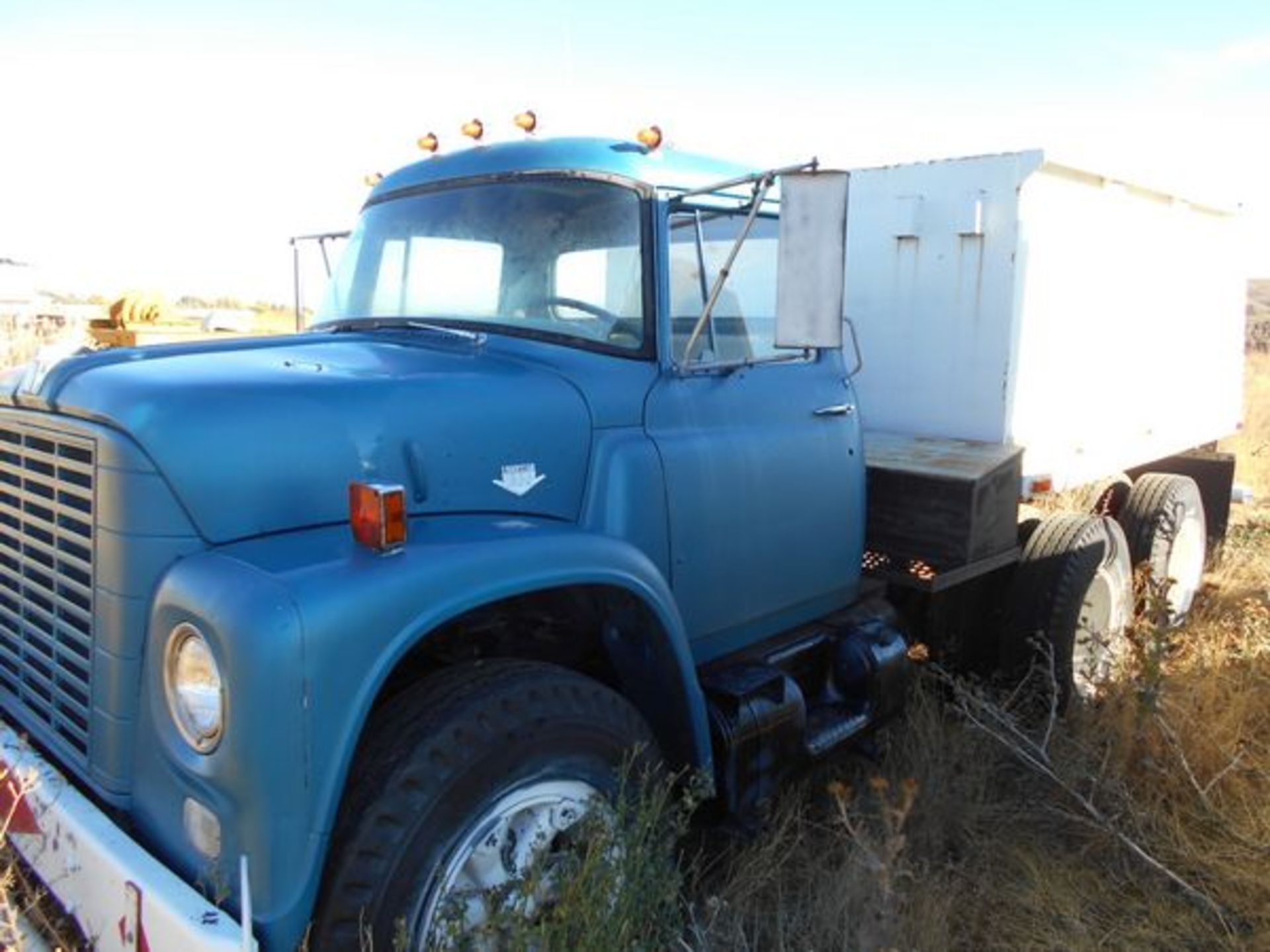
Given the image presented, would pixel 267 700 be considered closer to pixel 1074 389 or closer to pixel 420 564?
pixel 420 564

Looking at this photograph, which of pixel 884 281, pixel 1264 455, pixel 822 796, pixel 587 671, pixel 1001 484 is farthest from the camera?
pixel 1264 455

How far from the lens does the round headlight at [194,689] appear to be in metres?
2.06

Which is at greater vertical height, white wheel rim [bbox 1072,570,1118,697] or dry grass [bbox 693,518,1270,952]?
white wheel rim [bbox 1072,570,1118,697]

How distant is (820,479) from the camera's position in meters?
3.73

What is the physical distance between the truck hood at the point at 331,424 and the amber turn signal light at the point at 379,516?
6.8 inches

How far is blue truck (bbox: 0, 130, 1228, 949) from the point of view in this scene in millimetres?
2090

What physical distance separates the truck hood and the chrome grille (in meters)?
0.16

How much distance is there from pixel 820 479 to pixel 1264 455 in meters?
10.7

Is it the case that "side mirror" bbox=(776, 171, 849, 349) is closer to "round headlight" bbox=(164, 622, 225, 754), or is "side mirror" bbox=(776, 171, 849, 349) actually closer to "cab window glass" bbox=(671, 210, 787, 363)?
"cab window glass" bbox=(671, 210, 787, 363)

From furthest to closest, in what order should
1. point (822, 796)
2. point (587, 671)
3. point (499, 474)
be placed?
point (822, 796)
point (587, 671)
point (499, 474)

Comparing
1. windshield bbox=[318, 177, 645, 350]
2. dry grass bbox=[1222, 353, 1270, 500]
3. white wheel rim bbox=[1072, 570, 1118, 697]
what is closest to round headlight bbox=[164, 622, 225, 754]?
windshield bbox=[318, 177, 645, 350]

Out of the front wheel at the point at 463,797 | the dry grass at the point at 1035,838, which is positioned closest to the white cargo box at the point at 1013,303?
the dry grass at the point at 1035,838

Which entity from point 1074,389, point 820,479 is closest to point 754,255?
point 820,479

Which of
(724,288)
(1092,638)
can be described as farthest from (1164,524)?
(724,288)
